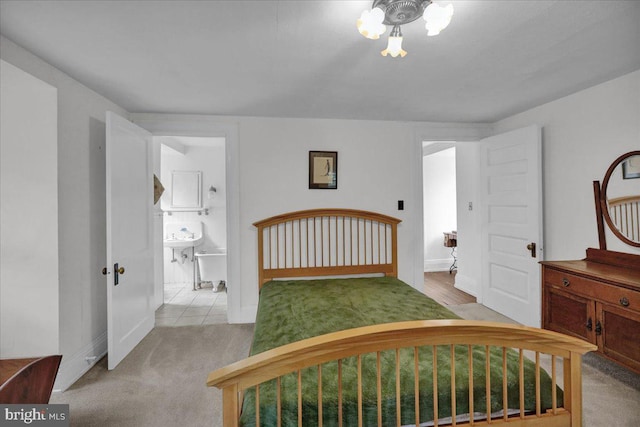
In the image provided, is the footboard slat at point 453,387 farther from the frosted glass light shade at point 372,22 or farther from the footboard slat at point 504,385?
the frosted glass light shade at point 372,22

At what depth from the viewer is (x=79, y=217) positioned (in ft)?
7.53

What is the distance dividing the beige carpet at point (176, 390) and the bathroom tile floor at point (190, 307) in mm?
508

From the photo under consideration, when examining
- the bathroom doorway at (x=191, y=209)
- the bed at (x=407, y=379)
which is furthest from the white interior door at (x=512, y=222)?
the bathroom doorway at (x=191, y=209)

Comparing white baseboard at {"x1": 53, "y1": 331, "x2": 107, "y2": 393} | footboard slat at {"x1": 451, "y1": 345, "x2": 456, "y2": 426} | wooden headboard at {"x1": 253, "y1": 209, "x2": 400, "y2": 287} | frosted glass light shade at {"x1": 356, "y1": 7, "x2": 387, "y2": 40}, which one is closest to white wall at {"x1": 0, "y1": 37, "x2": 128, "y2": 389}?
white baseboard at {"x1": 53, "y1": 331, "x2": 107, "y2": 393}

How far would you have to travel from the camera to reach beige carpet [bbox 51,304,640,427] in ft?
6.02

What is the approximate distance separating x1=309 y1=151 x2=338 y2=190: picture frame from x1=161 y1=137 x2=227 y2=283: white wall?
7.18ft

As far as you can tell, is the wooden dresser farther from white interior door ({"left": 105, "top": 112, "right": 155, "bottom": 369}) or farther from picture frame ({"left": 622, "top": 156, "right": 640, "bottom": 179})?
white interior door ({"left": 105, "top": 112, "right": 155, "bottom": 369})

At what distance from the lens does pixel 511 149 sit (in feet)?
10.5

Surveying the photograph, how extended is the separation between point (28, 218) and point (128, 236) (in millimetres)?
726

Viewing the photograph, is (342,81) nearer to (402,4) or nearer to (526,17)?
(402,4)

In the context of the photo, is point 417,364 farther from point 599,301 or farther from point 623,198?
point 623,198

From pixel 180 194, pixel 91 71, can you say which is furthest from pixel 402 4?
pixel 180 194

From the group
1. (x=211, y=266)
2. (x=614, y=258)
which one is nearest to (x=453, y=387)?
(x=614, y=258)

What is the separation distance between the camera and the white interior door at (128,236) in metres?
2.33
